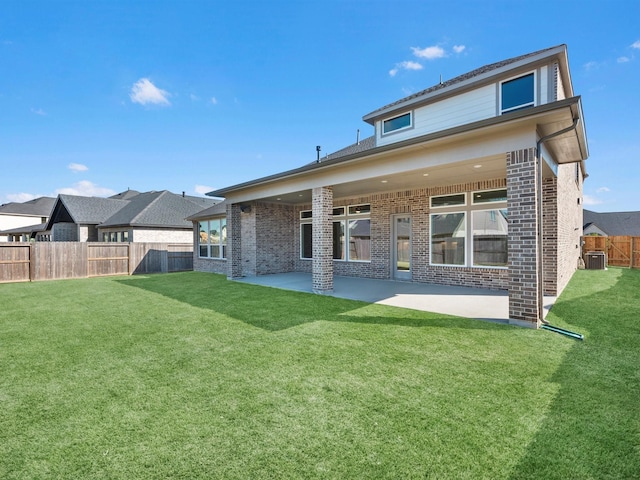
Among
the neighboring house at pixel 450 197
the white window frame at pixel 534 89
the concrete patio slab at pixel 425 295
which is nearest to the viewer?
the neighboring house at pixel 450 197

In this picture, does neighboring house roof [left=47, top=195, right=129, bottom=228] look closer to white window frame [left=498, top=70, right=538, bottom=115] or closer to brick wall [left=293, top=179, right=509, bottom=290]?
brick wall [left=293, top=179, right=509, bottom=290]

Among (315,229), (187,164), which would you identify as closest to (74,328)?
(315,229)

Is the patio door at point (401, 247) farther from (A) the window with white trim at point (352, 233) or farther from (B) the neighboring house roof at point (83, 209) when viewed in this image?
(B) the neighboring house roof at point (83, 209)

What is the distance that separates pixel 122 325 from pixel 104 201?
23.7 metres

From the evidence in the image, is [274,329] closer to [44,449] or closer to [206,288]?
[44,449]

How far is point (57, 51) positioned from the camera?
11.6 meters

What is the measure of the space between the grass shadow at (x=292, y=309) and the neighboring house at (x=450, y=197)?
1.06m

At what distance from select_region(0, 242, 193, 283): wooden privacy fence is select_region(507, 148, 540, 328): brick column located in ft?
55.9

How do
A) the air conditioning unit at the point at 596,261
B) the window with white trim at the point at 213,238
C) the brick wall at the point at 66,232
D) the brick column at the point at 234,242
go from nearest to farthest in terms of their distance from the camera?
the brick column at the point at 234,242, the air conditioning unit at the point at 596,261, the window with white trim at the point at 213,238, the brick wall at the point at 66,232

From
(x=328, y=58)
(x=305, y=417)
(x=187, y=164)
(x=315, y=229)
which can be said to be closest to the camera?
(x=305, y=417)

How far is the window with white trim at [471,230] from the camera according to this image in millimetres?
8797

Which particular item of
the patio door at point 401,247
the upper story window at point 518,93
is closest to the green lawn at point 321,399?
the patio door at point 401,247

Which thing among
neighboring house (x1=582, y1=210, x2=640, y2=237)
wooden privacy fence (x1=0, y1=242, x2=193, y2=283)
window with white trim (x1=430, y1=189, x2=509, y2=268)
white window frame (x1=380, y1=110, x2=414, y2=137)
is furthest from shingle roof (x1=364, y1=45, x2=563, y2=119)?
neighboring house (x1=582, y1=210, x2=640, y2=237)

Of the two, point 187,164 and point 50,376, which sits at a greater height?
point 187,164
